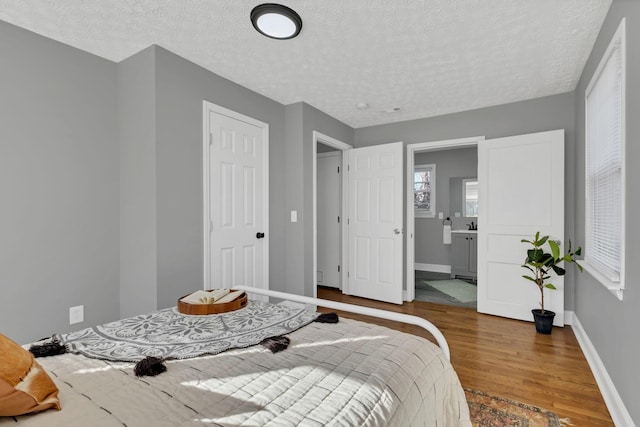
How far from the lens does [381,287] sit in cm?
440

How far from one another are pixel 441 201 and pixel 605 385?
16.1 feet

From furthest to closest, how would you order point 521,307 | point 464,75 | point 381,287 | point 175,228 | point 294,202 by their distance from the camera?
point 381,287, point 294,202, point 521,307, point 464,75, point 175,228

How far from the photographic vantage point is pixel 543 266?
11.2 ft

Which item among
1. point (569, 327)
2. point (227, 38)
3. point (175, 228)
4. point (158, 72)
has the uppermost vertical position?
point (227, 38)

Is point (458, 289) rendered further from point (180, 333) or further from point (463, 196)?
point (180, 333)

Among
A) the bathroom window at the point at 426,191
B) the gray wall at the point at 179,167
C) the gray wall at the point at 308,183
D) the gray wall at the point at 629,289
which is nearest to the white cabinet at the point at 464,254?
the bathroom window at the point at 426,191

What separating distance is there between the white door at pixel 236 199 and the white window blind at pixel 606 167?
2.88 meters

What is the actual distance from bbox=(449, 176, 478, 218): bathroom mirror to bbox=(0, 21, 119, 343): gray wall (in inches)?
232

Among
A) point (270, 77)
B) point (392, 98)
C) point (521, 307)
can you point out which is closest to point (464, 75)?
point (392, 98)

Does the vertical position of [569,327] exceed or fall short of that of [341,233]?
it falls short

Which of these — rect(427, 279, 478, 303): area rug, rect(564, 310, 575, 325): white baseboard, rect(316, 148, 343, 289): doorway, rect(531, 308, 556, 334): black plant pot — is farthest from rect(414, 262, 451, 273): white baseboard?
rect(531, 308, 556, 334): black plant pot

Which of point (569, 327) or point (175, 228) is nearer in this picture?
point (175, 228)

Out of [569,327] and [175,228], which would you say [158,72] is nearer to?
[175,228]

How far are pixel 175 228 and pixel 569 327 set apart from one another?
4.06 meters
